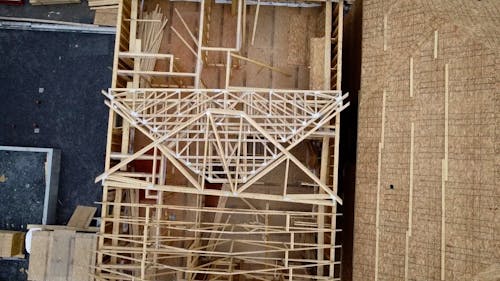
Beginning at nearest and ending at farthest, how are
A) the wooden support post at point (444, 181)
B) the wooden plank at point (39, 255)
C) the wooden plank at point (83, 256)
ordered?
1. the wooden support post at point (444, 181)
2. the wooden plank at point (83, 256)
3. the wooden plank at point (39, 255)

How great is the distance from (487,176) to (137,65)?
32.1 feet

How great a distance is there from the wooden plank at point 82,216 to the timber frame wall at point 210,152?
89.9 inches

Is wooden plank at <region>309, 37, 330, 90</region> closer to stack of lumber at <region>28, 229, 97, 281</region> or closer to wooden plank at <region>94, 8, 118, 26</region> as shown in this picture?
wooden plank at <region>94, 8, 118, 26</region>

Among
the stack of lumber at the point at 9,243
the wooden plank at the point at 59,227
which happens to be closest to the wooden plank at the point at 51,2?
the wooden plank at the point at 59,227

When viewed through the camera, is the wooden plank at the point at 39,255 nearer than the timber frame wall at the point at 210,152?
No

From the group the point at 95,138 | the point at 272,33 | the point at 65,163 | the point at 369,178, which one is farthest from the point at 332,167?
the point at 65,163

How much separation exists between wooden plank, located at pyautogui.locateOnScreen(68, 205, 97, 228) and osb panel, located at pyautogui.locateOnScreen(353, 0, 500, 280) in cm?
888

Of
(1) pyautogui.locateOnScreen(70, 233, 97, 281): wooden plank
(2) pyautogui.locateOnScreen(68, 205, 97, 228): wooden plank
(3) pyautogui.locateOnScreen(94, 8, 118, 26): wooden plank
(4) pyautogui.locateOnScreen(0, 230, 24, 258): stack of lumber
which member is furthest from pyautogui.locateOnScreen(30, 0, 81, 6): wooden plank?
(1) pyautogui.locateOnScreen(70, 233, 97, 281): wooden plank

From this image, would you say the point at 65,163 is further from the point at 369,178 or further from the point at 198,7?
the point at 369,178

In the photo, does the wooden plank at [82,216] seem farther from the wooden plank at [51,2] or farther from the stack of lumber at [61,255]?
the wooden plank at [51,2]

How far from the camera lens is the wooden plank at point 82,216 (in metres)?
14.2

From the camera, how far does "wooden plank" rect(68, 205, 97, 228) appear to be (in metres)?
14.2

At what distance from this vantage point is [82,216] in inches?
563

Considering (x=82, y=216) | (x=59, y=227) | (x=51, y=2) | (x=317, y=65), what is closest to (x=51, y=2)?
(x=51, y=2)
